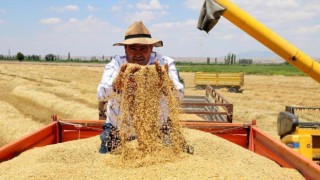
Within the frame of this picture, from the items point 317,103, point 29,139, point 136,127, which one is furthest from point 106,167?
point 317,103

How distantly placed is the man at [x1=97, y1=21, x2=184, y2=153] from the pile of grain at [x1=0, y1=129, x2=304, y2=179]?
44cm

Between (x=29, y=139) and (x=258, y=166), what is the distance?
2284mm

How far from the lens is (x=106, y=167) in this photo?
11.2 ft

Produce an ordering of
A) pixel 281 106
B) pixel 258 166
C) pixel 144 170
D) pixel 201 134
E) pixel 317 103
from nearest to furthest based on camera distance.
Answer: pixel 144 170, pixel 258 166, pixel 201 134, pixel 281 106, pixel 317 103

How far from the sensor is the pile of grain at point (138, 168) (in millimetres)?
3074

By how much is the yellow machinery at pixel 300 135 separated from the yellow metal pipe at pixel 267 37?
127cm

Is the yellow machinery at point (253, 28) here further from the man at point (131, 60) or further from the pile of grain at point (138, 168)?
the pile of grain at point (138, 168)

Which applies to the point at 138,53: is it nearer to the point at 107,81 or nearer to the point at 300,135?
the point at 107,81

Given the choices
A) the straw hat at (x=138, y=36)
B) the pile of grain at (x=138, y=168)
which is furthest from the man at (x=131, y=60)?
the pile of grain at (x=138, y=168)

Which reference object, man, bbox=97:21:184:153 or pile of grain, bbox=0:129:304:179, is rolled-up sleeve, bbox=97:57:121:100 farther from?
pile of grain, bbox=0:129:304:179

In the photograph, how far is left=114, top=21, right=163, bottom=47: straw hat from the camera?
3.83m

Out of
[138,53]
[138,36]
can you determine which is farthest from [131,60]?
[138,36]

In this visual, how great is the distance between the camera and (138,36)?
3936 mm

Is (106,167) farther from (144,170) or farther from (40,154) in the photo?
(40,154)
